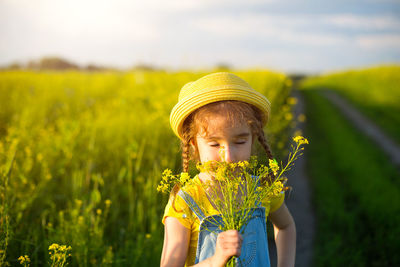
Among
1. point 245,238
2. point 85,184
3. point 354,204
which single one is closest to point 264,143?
point 245,238

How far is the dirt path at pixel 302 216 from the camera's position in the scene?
3.14m

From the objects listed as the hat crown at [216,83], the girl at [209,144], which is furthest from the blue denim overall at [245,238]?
the hat crown at [216,83]

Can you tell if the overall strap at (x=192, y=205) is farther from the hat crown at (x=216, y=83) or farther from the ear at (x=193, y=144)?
the hat crown at (x=216, y=83)

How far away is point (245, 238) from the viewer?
136cm

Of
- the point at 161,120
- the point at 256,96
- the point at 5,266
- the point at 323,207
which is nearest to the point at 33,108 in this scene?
the point at 161,120

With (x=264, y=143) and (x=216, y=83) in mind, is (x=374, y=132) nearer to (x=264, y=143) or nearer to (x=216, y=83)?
(x=264, y=143)

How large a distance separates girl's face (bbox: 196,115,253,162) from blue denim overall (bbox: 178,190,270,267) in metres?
0.20

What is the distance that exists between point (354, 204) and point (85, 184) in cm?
330

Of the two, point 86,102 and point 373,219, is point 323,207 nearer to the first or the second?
point 373,219

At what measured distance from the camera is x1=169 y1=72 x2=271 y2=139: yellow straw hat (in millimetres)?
1372

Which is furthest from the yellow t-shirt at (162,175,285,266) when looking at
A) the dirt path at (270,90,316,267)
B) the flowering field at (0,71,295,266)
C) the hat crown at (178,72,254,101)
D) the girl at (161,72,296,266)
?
the dirt path at (270,90,316,267)

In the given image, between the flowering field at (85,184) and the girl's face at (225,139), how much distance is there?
65 centimetres

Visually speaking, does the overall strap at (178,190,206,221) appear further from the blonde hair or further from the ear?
the ear

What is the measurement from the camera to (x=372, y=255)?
3.18 meters
